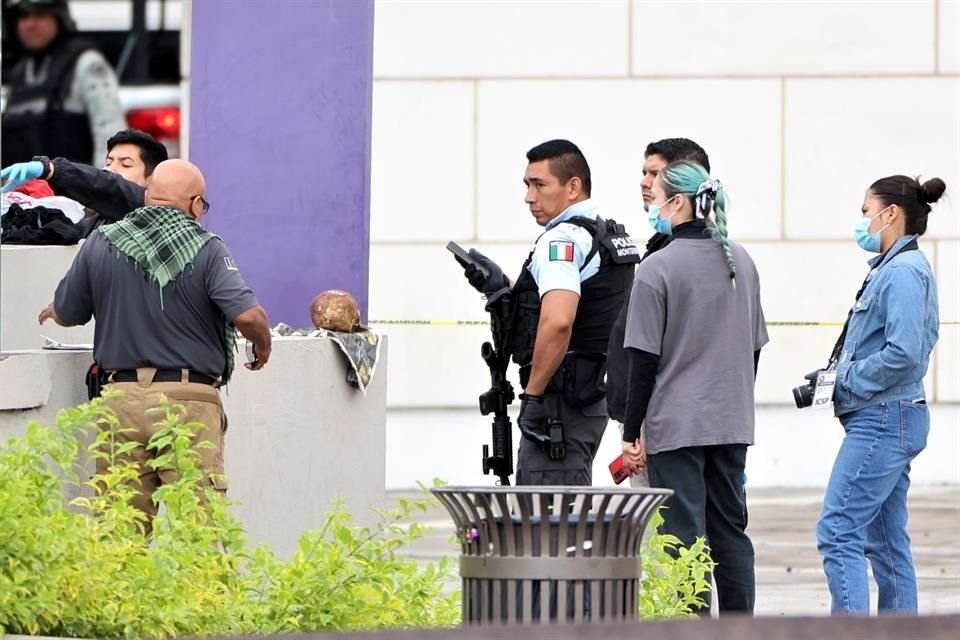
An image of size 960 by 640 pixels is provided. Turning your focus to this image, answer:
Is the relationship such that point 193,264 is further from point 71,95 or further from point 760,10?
point 71,95

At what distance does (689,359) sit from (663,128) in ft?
27.4

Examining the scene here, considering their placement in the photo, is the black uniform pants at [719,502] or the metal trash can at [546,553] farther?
the black uniform pants at [719,502]

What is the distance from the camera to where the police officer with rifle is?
769 cm

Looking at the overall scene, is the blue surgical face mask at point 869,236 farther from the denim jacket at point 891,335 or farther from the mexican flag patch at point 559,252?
the mexican flag patch at point 559,252

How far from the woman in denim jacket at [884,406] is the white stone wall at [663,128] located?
7.56m

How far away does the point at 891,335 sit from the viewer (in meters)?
7.36

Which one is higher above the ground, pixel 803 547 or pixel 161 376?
pixel 161 376

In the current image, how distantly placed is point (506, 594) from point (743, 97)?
11.1 meters

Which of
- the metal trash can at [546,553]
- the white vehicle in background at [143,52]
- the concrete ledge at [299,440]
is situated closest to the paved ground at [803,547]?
the concrete ledge at [299,440]

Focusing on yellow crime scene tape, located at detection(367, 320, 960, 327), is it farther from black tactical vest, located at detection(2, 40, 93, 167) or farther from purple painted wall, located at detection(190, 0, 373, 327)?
purple painted wall, located at detection(190, 0, 373, 327)

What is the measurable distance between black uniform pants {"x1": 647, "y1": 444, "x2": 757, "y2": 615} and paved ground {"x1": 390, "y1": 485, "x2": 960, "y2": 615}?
978 mm

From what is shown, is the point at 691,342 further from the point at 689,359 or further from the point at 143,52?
the point at 143,52

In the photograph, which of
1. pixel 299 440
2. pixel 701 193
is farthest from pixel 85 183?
pixel 701 193

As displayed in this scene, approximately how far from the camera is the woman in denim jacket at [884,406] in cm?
737
